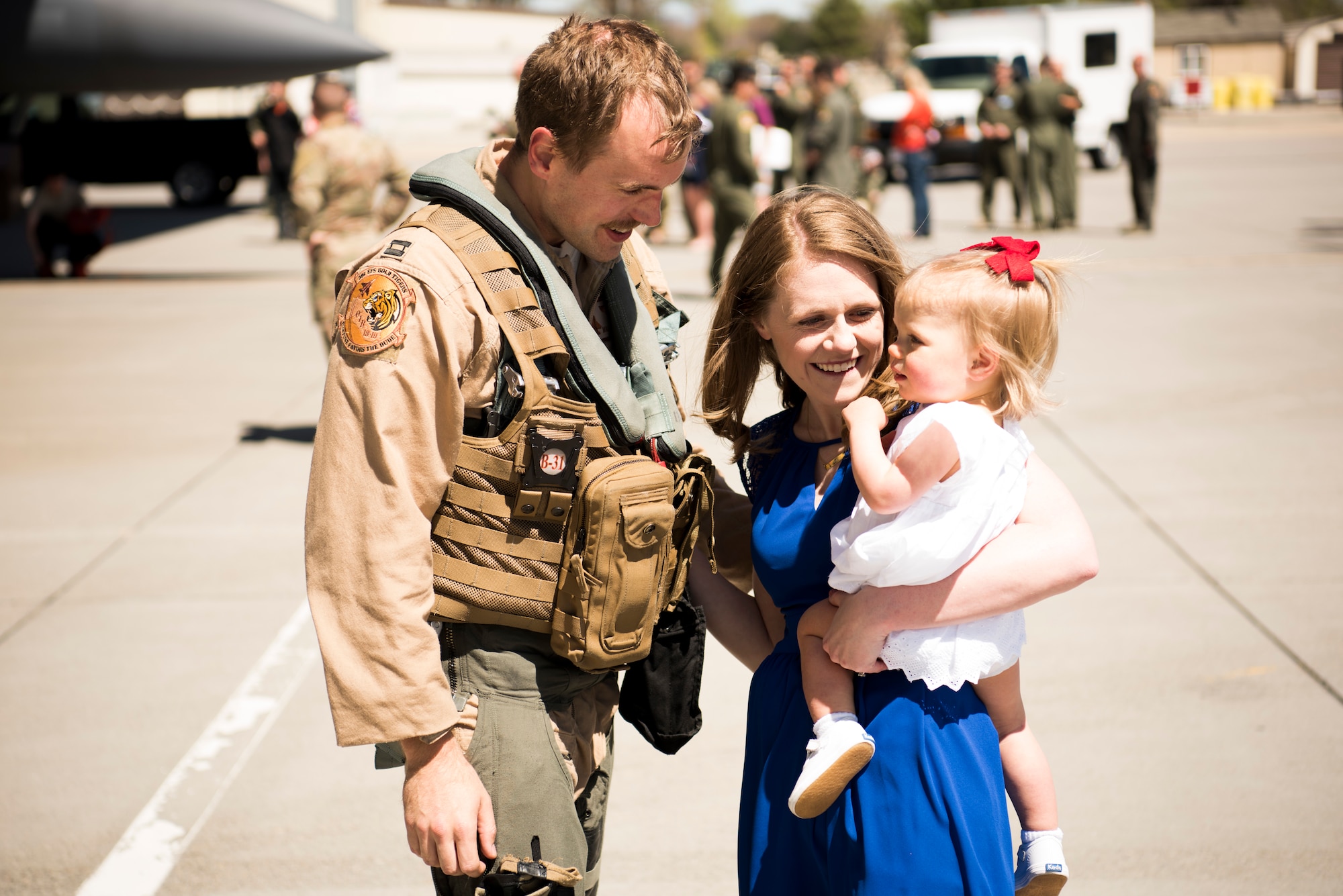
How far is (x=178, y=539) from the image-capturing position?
5.68 m

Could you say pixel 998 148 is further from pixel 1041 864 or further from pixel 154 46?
pixel 1041 864

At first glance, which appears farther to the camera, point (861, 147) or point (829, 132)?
point (861, 147)

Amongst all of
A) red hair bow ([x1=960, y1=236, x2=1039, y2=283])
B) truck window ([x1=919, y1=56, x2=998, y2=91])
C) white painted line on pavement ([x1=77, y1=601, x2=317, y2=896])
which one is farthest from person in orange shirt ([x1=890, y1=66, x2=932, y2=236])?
red hair bow ([x1=960, y1=236, x2=1039, y2=283])

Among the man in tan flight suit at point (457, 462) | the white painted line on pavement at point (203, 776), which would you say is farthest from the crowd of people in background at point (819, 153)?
the man in tan flight suit at point (457, 462)

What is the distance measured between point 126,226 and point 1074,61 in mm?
18557

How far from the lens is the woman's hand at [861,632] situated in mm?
1808

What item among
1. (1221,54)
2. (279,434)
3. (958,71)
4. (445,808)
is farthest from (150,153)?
(1221,54)

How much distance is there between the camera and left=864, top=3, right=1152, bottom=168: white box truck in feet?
74.8

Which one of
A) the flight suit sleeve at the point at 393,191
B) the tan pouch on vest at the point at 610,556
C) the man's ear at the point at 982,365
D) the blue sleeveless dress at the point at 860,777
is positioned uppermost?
the flight suit sleeve at the point at 393,191

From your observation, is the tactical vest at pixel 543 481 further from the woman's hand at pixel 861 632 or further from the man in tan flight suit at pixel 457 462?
the woman's hand at pixel 861 632

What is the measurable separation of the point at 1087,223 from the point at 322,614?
1579 centimetres

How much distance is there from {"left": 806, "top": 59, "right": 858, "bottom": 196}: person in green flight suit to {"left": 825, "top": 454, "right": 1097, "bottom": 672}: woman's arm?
1044 centimetres

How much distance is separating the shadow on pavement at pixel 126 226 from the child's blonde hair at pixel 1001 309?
14491 millimetres

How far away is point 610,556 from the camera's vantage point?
1.84 meters
